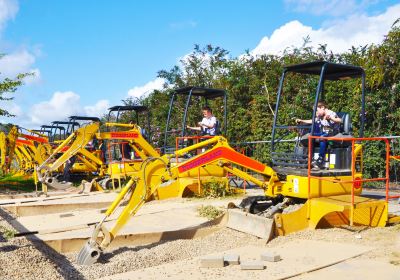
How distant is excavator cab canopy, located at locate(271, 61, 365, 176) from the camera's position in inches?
327

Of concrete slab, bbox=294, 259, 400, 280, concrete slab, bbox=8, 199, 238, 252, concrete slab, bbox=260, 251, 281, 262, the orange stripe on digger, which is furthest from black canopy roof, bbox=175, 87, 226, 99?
concrete slab, bbox=294, 259, 400, 280

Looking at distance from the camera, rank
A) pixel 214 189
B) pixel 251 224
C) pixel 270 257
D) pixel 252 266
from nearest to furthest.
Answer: pixel 252 266 < pixel 270 257 < pixel 251 224 < pixel 214 189

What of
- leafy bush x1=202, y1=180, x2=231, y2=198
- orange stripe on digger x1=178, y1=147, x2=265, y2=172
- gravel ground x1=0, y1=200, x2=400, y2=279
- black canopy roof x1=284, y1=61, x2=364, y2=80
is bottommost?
gravel ground x1=0, y1=200, x2=400, y2=279

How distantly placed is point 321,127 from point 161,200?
501 cm

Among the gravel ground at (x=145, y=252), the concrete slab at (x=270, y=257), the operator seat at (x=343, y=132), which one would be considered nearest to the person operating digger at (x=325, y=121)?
the operator seat at (x=343, y=132)

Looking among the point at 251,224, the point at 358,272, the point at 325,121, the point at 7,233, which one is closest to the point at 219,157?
the point at 251,224

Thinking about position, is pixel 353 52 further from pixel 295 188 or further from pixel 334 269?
pixel 334 269

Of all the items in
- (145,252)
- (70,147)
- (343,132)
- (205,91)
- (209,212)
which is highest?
(205,91)

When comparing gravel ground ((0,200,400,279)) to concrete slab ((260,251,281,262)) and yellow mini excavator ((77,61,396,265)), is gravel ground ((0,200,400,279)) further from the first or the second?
concrete slab ((260,251,281,262))

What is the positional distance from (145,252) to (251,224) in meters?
1.87

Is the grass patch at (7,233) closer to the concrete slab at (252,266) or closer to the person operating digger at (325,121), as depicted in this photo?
the concrete slab at (252,266)

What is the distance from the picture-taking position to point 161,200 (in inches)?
474

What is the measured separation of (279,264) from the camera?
6246 mm

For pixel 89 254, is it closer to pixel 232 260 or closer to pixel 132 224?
pixel 232 260
